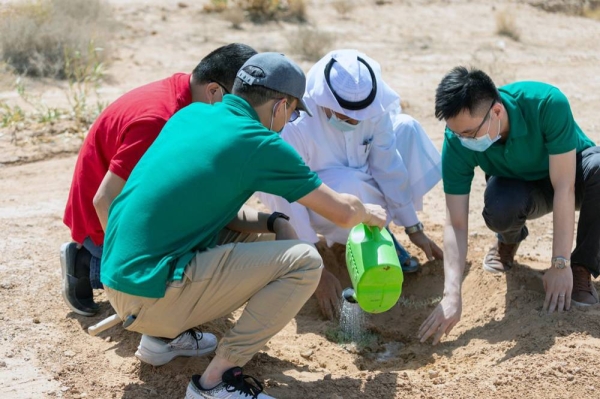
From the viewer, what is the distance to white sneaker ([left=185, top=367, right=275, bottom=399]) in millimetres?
3189

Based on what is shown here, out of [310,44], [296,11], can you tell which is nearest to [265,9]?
[296,11]

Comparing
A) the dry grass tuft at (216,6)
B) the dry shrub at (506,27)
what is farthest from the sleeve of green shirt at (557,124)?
the dry grass tuft at (216,6)

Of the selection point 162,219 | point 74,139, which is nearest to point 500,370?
point 162,219

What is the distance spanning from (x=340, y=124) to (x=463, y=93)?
971 millimetres

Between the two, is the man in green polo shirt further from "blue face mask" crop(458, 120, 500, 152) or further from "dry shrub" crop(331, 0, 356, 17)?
"dry shrub" crop(331, 0, 356, 17)

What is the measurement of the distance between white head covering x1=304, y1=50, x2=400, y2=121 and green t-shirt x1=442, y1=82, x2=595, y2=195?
0.49 m

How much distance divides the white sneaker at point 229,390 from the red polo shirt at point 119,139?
95 cm

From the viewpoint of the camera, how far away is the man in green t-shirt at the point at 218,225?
3.05 metres

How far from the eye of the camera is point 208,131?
121 inches

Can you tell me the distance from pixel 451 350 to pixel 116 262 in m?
1.77

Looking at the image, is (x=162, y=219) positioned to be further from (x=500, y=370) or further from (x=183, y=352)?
(x=500, y=370)

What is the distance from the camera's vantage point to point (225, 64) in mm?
3609

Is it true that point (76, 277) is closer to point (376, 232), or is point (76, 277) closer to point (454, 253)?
point (376, 232)

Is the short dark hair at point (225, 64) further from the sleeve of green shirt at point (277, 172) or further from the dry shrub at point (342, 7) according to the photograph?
the dry shrub at point (342, 7)
